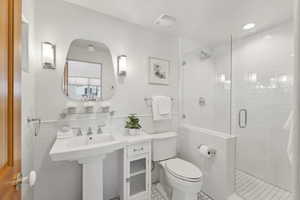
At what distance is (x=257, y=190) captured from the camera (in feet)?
6.53

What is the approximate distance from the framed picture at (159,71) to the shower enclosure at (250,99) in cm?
36

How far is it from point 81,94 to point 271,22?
9.02 feet

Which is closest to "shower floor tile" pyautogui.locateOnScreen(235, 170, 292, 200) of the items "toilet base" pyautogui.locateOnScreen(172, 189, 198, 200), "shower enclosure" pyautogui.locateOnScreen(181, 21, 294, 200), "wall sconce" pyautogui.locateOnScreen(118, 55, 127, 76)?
"shower enclosure" pyautogui.locateOnScreen(181, 21, 294, 200)

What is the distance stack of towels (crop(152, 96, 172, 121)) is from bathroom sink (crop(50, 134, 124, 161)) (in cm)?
79

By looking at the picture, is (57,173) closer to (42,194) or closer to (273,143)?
(42,194)

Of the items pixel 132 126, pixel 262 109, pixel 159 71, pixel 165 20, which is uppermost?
pixel 165 20

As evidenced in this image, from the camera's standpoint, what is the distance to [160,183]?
2.15 meters

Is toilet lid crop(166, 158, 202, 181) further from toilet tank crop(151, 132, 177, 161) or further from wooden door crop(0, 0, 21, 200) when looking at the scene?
wooden door crop(0, 0, 21, 200)

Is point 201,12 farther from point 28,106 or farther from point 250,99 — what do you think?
point 28,106

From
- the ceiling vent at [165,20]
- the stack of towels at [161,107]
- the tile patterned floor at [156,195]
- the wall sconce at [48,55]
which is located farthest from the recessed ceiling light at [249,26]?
the tile patterned floor at [156,195]

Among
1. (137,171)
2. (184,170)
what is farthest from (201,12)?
(137,171)

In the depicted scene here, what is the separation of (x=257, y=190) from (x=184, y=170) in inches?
48.3

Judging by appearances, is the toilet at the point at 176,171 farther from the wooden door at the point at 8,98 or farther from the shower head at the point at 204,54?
the shower head at the point at 204,54

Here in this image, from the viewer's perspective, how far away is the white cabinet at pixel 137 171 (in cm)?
164
